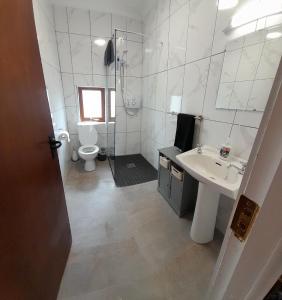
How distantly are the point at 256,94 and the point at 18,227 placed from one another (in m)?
1.70

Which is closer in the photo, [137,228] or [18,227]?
[18,227]

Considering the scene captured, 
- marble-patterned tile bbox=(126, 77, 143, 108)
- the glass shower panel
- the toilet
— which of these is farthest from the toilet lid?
marble-patterned tile bbox=(126, 77, 143, 108)

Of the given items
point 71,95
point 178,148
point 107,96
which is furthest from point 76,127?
point 178,148

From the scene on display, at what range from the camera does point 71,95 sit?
3068 mm

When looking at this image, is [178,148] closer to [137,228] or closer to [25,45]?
[137,228]

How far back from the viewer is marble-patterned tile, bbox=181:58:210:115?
5.50ft

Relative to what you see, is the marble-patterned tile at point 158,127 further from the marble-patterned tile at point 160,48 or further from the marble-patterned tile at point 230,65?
the marble-patterned tile at point 230,65

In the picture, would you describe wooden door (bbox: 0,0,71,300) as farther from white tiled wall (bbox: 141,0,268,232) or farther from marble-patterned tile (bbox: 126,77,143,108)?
marble-patterned tile (bbox: 126,77,143,108)

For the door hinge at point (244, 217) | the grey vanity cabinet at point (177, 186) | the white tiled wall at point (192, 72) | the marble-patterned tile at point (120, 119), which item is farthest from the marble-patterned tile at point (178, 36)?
the door hinge at point (244, 217)

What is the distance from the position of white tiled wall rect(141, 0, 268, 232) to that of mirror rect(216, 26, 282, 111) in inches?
2.9

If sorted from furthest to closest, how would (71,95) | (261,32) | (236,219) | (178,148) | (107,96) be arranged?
(107,96)
(71,95)
(178,148)
(261,32)
(236,219)

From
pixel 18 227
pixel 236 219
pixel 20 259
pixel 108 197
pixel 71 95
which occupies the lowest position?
pixel 108 197

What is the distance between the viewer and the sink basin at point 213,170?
111 cm

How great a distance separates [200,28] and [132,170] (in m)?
2.30
